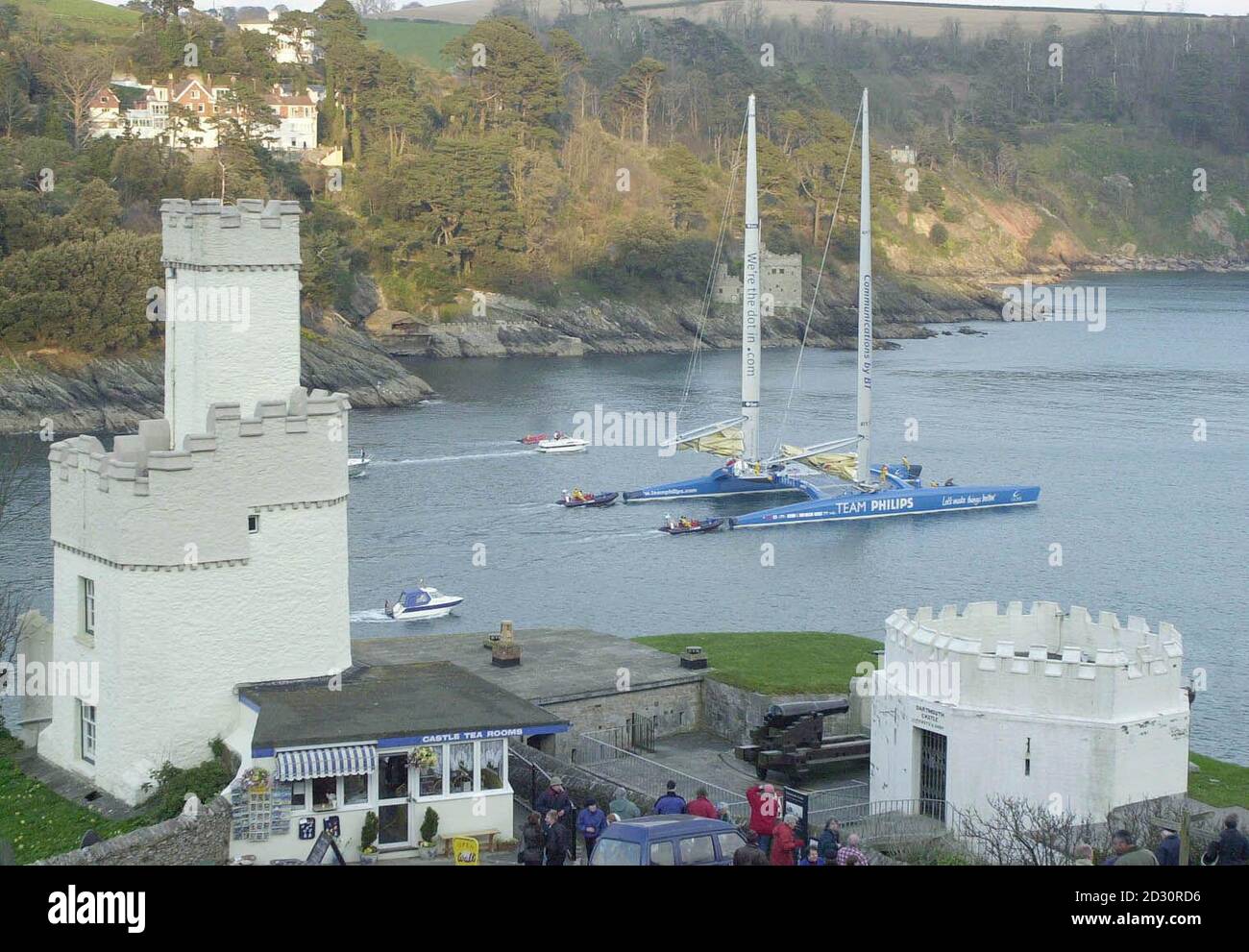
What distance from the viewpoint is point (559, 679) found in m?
35.5

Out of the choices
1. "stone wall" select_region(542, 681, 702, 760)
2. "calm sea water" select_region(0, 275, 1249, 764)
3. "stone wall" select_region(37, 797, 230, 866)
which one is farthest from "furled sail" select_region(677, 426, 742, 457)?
"stone wall" select_region(37, 797, 230, 866)

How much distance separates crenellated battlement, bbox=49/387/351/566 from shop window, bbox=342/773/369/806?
5130 mm

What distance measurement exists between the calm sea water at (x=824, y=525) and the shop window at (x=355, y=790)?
97.9ft

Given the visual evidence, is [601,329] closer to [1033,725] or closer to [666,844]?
[1033,725]

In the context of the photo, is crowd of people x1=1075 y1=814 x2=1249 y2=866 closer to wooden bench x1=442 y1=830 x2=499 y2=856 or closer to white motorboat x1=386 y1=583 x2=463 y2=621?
wooden bench x1=442 y1=830 x2=499 y2=856

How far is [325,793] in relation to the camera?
25219 mm

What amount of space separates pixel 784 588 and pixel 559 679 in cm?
4242

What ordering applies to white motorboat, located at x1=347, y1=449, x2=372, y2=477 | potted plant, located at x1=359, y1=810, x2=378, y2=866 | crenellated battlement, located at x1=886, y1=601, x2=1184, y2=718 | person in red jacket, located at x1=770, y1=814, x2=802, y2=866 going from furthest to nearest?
white motorboat, located at x1=347, y1=449, x2=372, y2=477 → crenellated battlement, located at x1=886, y1=601, x2=1184, y2=718 → potted plant, located at x1=359, y1=810, x2=378, y2=866 → person in red jacket, located at x1=770, y1=814, x2=802, y2=866

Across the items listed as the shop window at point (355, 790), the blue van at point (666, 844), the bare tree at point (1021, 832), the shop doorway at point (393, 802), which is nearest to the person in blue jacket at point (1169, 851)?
the bare tree at point (1021, 832)

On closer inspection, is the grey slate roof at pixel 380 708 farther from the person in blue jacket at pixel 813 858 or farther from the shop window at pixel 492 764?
→ the person in blue jacket at pixel 813 858

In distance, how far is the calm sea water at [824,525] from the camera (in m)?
71.3

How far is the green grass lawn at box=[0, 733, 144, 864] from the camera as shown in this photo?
26.0 metres

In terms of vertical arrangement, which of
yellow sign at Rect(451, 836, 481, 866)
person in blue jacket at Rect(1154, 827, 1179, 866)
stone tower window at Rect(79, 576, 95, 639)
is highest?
stone tower window at Rect(79, 576, 95, 639)

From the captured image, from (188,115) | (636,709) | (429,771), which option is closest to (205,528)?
(429,771)
